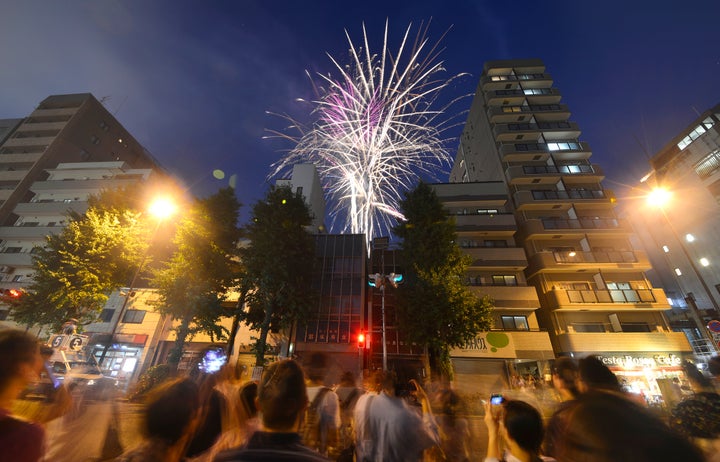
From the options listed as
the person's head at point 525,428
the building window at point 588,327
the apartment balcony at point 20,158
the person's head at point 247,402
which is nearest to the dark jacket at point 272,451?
the person's head at point 525,428

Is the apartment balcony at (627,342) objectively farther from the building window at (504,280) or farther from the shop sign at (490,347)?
the building window at (504,280)

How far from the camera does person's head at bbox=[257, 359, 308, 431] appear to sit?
1.69 metres

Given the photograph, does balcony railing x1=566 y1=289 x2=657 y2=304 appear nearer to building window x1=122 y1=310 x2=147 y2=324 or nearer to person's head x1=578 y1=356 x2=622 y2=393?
person's head x1=578 y1=356 x2=622 y2=393

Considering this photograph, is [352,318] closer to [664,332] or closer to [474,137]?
[664,332]

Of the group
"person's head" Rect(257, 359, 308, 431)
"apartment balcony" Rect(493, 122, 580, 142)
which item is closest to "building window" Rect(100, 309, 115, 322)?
"person's head" Rect(257, 359, 308, 431)

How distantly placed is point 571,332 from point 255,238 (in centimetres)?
2484

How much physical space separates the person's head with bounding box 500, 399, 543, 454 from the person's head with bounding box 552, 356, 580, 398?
70.9 inches

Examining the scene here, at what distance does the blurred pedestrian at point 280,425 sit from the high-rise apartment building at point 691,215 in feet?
125

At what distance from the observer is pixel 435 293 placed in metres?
17.4

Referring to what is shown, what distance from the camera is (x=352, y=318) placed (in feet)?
81.9

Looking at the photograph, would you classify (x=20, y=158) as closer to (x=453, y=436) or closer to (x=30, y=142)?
(x=30, y=142)

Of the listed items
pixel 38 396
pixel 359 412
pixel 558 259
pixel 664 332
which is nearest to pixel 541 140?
pixel 558 259

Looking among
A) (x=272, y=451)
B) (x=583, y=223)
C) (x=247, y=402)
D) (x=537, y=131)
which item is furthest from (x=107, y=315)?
(x=537, y=131)

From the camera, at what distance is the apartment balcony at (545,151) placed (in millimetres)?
28406
